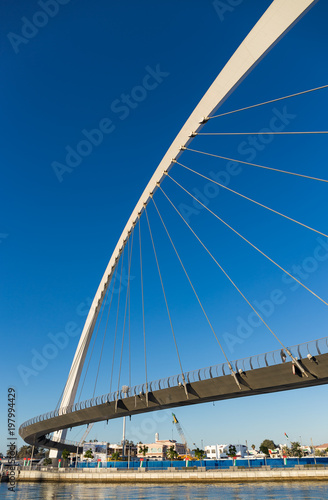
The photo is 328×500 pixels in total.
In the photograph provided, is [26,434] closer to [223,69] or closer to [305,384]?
[305,384]

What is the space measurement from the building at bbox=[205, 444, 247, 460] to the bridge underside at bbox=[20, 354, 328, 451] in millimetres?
85506

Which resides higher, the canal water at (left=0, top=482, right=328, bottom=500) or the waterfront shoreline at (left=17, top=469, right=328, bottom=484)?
the canal water at (left=0, top=482, right=328, bottom=500)

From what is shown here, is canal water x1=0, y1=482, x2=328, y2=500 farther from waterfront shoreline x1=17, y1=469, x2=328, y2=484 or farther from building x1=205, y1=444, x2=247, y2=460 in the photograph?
building x1=205, y1=444, x2=247, y2=460

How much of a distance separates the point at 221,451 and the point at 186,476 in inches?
3138

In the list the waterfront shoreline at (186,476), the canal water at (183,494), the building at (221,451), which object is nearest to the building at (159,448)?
the building at (221,451)

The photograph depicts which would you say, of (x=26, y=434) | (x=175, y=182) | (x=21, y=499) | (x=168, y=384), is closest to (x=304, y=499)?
(x=168, y=384)

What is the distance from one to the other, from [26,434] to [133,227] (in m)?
46.0

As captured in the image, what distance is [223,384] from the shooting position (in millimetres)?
26562

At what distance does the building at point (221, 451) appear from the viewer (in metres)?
111

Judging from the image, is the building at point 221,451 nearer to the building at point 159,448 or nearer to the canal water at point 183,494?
the building at point 159,448

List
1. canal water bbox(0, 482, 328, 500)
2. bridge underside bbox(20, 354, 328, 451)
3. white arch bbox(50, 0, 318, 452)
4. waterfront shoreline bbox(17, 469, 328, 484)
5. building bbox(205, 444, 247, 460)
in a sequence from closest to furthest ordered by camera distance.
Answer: white arch bbox(50, 0, 318, 452) < bridge underside bbox(20, 354, 328, 451) < canal water bbox(0, 482, 328, 500) < waterfront shoreline bbox(17, 469, 328, 484) < building bbox(205, 444, 247, 460)

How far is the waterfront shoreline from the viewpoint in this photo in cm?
4784

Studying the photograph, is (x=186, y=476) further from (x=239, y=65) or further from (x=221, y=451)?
(x=221, y=451)

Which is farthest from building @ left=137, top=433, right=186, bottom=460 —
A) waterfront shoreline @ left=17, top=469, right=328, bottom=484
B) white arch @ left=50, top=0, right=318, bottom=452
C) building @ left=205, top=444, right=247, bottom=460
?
white arch @ left=50, top=0, right=318, bottom=452
